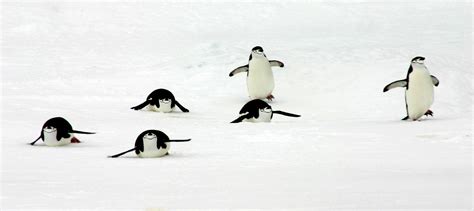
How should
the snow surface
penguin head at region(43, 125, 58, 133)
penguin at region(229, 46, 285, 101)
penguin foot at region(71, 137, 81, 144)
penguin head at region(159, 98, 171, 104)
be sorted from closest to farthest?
the snow surface, penguin head at region(43, 125, 58, 133), penguin foot at region(71, 137, 81, 144), penguin head at region(159, 98, 171, 104), penguin at region(229, 46, 285, 101)

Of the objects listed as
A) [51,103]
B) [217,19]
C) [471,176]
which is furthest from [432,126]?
[217,19]

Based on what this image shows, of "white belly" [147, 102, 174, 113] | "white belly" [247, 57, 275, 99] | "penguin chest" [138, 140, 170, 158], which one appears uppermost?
"white belly" [247, 57, 275, 99]

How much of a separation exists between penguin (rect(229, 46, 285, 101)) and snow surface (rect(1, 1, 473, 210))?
0.29m

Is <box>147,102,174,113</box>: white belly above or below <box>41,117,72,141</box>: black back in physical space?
above

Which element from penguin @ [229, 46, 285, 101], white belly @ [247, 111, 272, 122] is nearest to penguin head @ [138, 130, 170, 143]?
white belly @ [247, 111, 272, 122]

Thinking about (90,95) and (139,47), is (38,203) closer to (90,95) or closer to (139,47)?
(90,95)

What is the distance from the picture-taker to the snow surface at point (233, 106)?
575 centimetres

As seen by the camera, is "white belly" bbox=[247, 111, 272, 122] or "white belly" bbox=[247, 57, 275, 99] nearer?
"white belly" bbox=[247, 111, 272, 122]

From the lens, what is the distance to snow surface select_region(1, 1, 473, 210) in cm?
575

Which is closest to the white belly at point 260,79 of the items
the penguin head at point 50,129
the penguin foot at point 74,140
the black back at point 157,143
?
the penguin foot at point 74,140

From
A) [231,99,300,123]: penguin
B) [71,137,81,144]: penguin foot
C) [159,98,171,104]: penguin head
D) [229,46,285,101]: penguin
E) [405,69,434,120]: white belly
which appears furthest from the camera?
[229,46,285,101]: penguin

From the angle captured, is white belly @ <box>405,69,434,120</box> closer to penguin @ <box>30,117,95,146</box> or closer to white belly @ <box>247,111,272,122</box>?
white belly @ <box>247,111,272,122</box>

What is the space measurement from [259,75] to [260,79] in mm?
65

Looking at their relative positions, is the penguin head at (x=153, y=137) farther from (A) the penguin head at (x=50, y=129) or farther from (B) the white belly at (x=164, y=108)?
(B) the white belly at (x=164, y=108)
